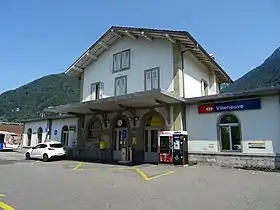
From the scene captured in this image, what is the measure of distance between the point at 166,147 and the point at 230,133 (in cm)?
360

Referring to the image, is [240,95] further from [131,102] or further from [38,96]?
[38,96]

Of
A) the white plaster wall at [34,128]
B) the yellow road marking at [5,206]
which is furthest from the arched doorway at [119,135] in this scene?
the yellow road marking at [5,206]

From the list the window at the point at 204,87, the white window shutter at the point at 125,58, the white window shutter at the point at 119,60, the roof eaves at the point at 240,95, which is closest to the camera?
the roof eaves at the point at 240,95

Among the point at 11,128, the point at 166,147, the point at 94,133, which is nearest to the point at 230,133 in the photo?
the point at 166,147

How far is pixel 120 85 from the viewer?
19.0 metres

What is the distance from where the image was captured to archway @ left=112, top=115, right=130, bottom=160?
1795cm

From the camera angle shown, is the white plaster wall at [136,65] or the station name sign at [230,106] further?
the white plaster wall at [136,65]

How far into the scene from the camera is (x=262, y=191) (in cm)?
773

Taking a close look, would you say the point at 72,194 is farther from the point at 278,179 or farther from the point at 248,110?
the point at 248,110

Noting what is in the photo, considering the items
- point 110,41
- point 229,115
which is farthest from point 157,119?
point 110,41

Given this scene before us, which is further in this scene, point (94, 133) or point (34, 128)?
point (34, 128)

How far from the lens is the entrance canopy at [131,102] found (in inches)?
542

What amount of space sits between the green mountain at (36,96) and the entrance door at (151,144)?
63023 millimetres

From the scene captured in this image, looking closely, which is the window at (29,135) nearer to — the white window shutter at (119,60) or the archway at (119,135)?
the archway at (119,135)
